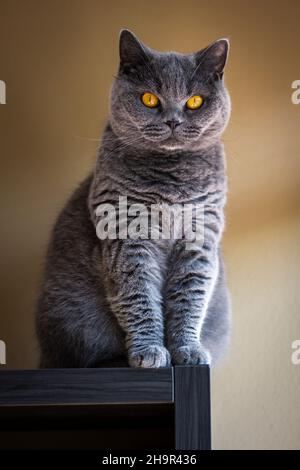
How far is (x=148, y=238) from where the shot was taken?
1.34 m

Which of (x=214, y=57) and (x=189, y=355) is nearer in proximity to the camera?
(x=189, y=355)

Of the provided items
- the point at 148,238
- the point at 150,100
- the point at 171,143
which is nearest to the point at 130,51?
the point at 150,100

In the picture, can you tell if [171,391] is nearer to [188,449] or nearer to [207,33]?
[188,449]

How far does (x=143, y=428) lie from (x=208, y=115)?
0.74 metres

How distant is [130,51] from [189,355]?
2.02 ft

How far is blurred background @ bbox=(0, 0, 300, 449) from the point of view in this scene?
174cm

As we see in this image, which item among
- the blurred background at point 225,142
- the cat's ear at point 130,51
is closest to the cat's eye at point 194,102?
the cat's ear at point 130,51

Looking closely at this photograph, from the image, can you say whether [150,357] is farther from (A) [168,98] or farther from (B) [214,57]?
(B) [214,57]

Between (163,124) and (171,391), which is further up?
(163,124)

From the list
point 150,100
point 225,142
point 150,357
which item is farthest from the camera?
point 225,142

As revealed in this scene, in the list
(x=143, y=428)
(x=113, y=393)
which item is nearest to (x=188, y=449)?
(x=113, y=393)

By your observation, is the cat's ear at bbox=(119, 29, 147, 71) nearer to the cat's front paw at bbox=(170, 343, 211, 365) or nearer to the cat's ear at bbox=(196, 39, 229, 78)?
the cat's ear at bbox=(196, 39, 229, 78)

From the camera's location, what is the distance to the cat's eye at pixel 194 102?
1354mm

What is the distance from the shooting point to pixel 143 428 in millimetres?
1583
